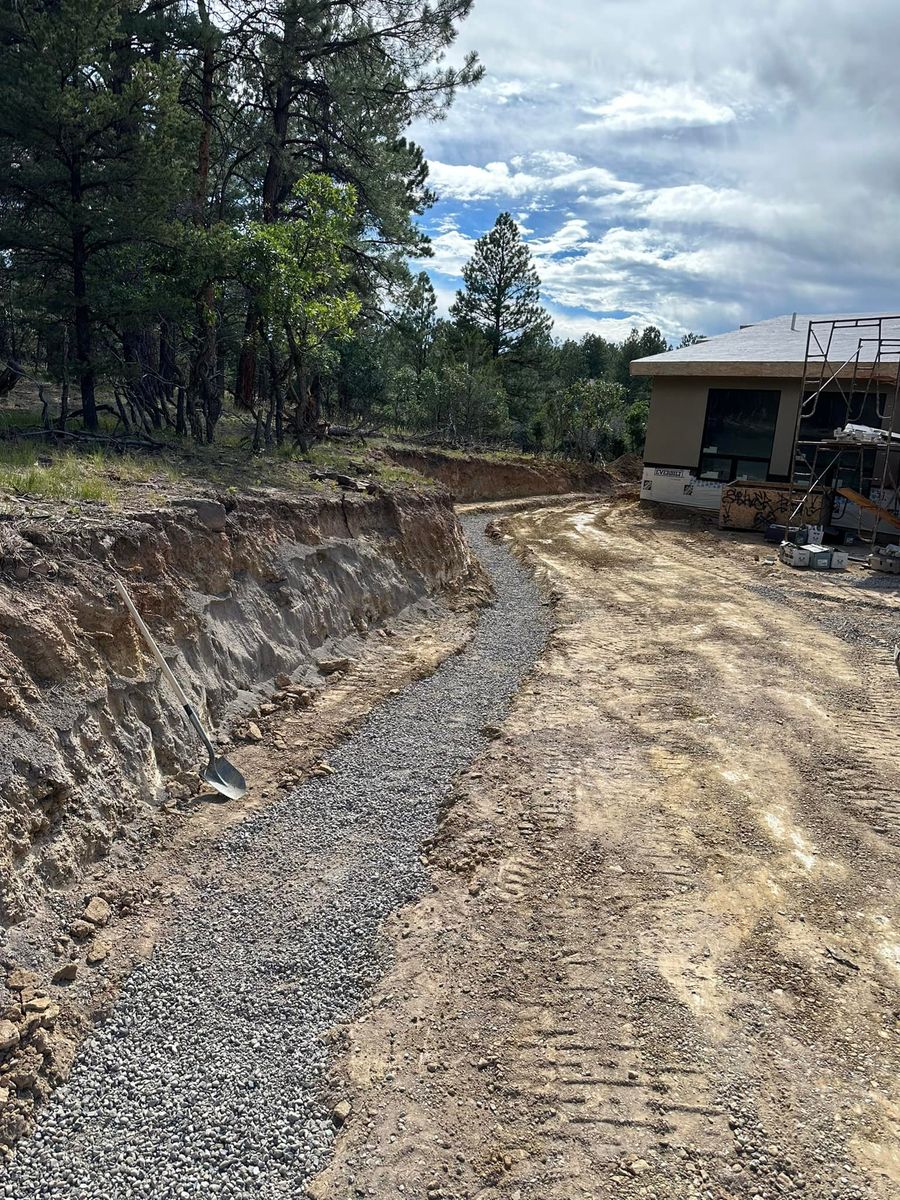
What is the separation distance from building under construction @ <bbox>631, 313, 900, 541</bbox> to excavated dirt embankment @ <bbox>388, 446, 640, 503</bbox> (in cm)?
553

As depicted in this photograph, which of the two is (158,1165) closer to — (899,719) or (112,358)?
(899,719)

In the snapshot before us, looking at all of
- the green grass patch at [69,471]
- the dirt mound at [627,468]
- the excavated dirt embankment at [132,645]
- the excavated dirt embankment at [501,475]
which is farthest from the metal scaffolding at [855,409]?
the green grass patch at [69,471]

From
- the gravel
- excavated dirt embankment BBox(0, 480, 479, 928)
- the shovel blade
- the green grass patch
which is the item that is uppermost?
the green grass patch

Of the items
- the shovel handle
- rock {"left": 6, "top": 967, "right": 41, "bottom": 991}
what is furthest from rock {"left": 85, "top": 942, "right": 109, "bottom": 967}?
the shovel handle

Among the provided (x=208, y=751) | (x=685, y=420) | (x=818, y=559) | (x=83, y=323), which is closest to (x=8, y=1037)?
(x=208, y=751)

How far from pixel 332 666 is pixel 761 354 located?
2164 cm

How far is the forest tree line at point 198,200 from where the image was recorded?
11.7 meters

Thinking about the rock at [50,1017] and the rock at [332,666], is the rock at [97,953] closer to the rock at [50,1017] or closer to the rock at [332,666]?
the rock at [50,1017]

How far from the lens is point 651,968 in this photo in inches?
185

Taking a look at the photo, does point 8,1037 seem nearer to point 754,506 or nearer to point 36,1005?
point 36,1005

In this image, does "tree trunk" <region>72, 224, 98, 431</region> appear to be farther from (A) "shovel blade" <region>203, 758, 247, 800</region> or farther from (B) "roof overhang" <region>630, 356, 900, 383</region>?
(B) "roof overhang" <region>630, 356, 900, 383</region>

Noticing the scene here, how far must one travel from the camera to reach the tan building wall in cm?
2434

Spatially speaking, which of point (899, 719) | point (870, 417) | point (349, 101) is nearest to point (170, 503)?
point (899, 719)

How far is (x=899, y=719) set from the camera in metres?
8.66
